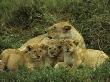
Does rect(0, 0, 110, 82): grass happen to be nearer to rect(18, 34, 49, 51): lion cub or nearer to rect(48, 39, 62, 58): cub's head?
rect(18, 34, 49, 51): lion cub

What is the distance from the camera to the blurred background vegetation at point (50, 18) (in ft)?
43.2

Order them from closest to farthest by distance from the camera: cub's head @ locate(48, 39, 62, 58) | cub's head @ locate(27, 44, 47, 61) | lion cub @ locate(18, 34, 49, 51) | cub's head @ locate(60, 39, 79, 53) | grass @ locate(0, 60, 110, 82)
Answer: grass @ locate(0, 60, 110, 82)
cub's head @ locate(60, 39, 79, 53)
cub's head @ locate(27, 44, 47, 61)
cub's head @ locate(48, 39, 62, 58)
lion cub @ locate(18, 34, 49, 51)

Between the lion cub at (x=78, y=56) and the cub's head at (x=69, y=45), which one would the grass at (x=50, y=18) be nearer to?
the lion cub at (x=78, y=56)

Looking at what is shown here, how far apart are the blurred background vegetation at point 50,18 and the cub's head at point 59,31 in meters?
0.85

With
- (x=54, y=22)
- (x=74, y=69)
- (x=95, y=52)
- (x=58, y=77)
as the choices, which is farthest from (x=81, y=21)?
(x=58, y=77)

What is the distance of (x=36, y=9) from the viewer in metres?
14.5

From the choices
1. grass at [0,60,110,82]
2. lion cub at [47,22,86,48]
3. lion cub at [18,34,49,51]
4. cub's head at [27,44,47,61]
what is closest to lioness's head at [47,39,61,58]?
cub's head at [27,44,47,61]

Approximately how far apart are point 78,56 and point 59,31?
137 cm

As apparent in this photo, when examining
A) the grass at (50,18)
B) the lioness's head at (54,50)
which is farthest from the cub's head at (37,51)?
the grass at (50,18)

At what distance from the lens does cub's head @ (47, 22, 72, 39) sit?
12.4 metres

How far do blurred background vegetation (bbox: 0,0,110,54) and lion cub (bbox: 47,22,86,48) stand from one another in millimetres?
699

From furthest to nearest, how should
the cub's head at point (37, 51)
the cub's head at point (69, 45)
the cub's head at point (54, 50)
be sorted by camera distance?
1. the cub's head at point (54, 50)
2. the cub's head at point (37, 51)
3. the cub's head at point (69, 45)

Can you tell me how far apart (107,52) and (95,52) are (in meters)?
1.07

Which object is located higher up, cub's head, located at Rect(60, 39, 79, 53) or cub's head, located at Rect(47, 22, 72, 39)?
cub's head, located at Rect(60, 39, 79, 53)
